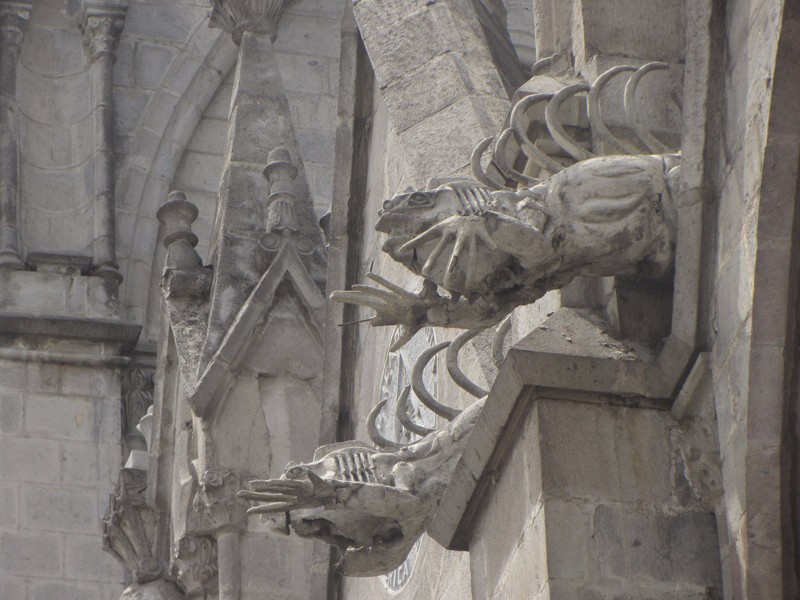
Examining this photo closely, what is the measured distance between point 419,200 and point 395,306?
0.29 metres

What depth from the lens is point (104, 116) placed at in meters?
19.3

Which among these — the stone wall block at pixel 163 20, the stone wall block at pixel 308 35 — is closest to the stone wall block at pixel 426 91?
the stone wall block at pixel 163 20

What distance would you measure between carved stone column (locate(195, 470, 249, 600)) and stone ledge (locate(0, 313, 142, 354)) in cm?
555

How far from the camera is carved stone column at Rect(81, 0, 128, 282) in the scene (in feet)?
61.7

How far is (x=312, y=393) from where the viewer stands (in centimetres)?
1299

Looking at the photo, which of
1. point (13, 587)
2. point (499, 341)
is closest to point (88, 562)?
point (13, 587)

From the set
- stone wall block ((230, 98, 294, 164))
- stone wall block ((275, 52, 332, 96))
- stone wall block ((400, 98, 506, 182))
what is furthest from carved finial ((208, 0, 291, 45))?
stone wall block ((275, 52, 332, 96))

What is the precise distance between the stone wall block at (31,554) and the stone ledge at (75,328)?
4.44ft

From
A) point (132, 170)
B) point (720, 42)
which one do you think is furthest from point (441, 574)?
point (132, 170)

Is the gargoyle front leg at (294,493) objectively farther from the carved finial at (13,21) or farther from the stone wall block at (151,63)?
the stone wall block at (151,63)

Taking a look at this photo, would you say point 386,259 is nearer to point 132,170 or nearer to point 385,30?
point 385,30

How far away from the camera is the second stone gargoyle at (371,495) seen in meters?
7.91

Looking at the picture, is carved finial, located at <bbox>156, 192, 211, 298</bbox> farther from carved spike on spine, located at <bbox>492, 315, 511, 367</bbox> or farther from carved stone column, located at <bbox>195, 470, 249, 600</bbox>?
carved spike on spine, located at <bbox>492, 315, 511, 367</bbox>

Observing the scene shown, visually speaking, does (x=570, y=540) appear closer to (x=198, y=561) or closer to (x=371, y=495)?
(x=371, y=495)
